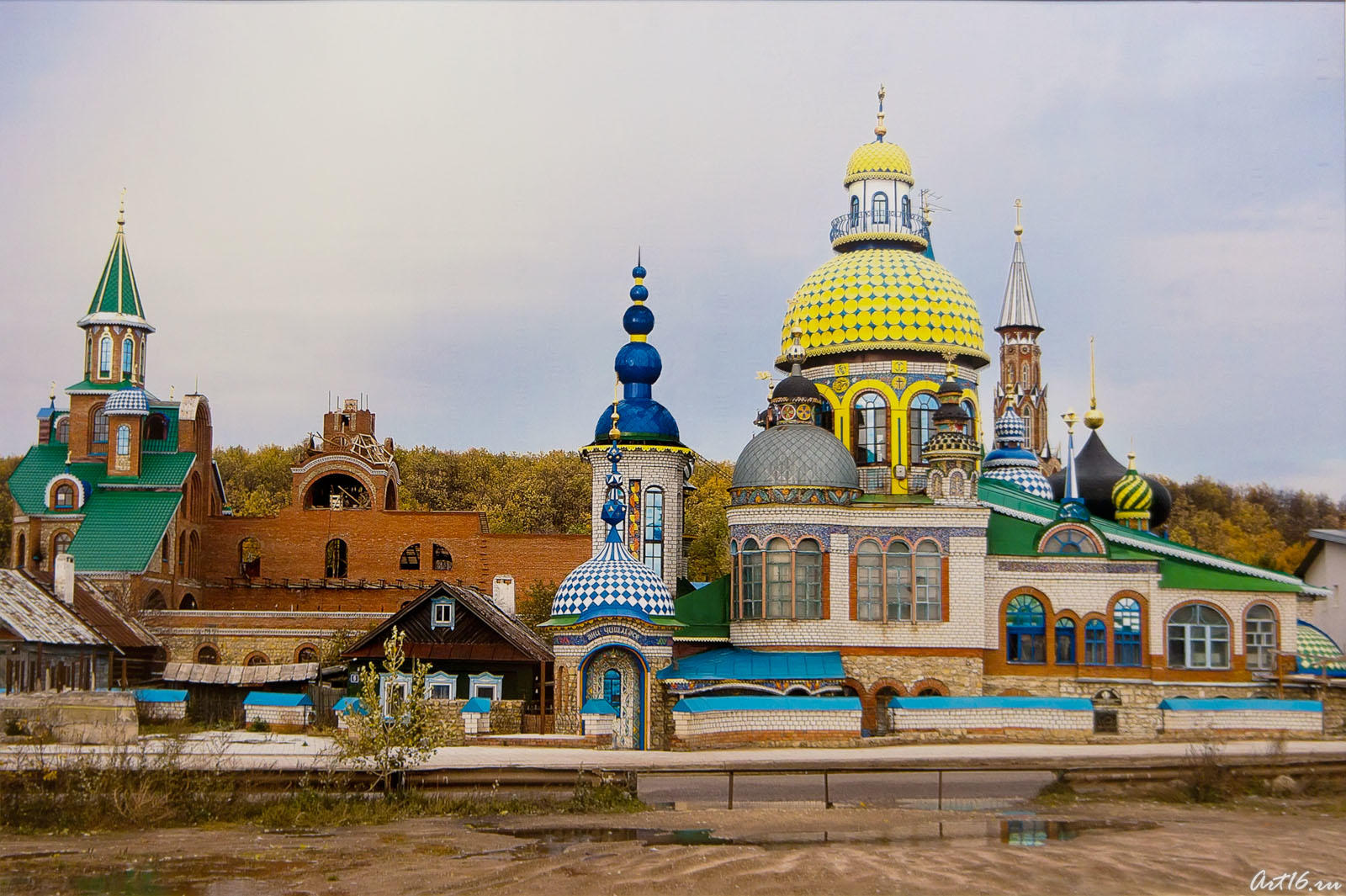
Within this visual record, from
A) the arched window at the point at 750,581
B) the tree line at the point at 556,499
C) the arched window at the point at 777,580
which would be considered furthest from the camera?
the tree line at the point at 556,499

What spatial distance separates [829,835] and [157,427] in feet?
132

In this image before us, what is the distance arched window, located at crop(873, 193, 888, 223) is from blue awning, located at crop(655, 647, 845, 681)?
42.4 ft

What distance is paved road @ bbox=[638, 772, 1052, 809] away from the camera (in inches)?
907

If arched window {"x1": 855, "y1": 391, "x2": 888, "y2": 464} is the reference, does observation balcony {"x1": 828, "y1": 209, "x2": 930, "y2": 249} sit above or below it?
above

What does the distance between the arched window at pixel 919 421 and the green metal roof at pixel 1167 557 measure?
2.19 meters

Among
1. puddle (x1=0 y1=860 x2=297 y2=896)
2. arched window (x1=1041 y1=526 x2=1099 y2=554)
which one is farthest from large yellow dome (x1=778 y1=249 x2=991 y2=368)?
puddle (x1=0 y1=860 x2=297 y2=896)

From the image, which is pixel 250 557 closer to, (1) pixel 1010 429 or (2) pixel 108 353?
(2) pixel 108 353

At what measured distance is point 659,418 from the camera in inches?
1644

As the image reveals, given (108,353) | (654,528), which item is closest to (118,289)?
(108,353)

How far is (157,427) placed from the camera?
182 ft

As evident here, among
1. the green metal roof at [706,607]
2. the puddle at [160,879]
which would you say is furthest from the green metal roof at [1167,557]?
the puddle at [160,879]

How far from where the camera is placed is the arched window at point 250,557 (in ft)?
185

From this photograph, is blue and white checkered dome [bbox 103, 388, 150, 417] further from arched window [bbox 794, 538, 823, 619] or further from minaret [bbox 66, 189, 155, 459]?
arched window [bbox 794, 538, 823, 619]

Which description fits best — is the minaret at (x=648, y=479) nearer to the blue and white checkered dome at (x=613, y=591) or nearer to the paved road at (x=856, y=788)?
the blue and white checkered dome at (x=613, y=591)
